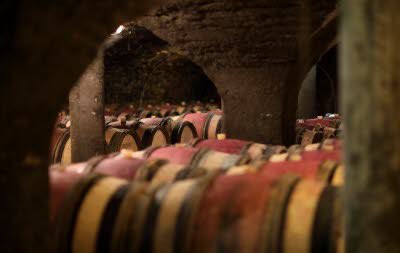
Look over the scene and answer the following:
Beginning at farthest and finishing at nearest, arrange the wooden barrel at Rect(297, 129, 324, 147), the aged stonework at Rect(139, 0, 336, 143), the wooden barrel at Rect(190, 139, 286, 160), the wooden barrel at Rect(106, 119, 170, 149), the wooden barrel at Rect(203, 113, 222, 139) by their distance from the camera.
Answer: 1. the wooden barrel at Rect(203, 113, 222, 139)
2. the wooden barrel at Rect(106, 119, 170, 149)
3. the wooden barrel at Rect(297, 129, 324, 147)
4. the aged stonework at Rect(139, 0, 336, 143)
5. the wooden barrel at Rect(190, 139, 286, 160)

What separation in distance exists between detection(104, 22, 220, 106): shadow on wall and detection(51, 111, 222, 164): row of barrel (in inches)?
168

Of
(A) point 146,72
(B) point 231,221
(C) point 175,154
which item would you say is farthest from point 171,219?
(A) point 146,72

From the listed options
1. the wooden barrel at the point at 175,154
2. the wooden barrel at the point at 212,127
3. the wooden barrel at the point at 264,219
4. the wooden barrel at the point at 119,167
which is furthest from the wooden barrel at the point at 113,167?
the wooden barrel at the point at 212,127

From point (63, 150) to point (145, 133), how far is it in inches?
37.7

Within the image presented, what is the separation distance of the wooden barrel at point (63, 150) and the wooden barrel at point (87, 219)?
351 cm

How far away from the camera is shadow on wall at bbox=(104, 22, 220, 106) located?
469 inches

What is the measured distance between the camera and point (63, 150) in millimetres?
6016

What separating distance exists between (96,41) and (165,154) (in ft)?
5.79

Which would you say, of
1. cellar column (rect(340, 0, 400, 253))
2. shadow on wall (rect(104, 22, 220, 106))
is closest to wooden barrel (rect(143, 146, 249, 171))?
cellar column (rect(340, 0, 400, 253))

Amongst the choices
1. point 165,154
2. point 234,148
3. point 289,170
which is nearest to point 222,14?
point 234,148

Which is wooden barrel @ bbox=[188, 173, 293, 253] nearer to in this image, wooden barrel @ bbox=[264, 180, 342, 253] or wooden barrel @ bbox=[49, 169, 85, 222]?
wooden barrel @ bbox=[264, 180, 342, 253]

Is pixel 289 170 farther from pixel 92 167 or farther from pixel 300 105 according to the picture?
pixel 300 105

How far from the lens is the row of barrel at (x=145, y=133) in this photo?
19.6 ft

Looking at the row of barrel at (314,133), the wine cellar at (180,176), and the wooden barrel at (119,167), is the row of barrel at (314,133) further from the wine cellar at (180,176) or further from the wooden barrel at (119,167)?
the wooden barrel at (119,167)
